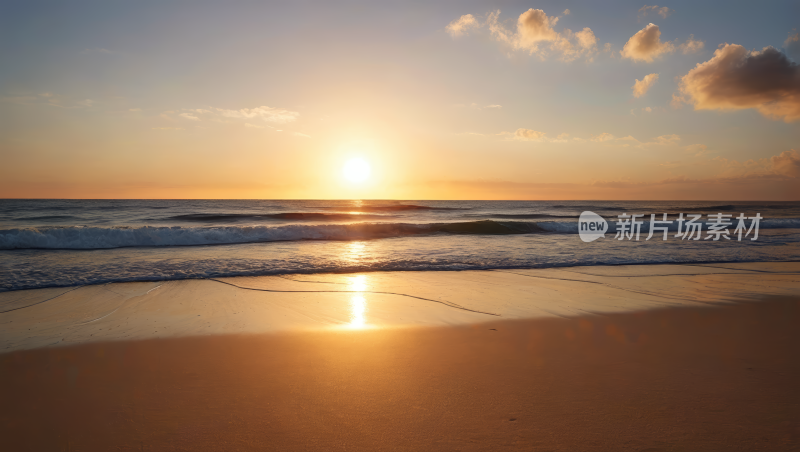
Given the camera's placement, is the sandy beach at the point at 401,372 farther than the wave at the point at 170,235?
No

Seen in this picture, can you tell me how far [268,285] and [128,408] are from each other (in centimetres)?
399

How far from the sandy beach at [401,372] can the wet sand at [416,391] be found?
1 centimetres

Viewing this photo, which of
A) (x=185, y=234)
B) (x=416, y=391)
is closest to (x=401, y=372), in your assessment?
(x=416, y=391)

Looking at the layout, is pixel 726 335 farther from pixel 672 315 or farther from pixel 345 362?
pixel 345 362

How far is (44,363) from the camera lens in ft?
10.5

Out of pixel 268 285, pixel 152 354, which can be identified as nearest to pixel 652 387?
pixel 152 354

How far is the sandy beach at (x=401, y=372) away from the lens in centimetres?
212

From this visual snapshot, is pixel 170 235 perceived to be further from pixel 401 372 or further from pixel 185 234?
pixel 401 372

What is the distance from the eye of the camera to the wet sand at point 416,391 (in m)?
2.09

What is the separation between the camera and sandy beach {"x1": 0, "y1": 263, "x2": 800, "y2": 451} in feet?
6.97

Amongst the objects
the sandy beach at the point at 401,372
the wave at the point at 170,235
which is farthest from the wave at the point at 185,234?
the sandy beach at the point at 401,372

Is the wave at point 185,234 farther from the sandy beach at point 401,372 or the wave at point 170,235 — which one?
the sandy beach at point 401,372

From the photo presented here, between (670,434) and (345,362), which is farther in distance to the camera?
(345,362)

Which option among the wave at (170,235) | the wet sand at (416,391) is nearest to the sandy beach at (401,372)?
the wet sand at (416,391)
